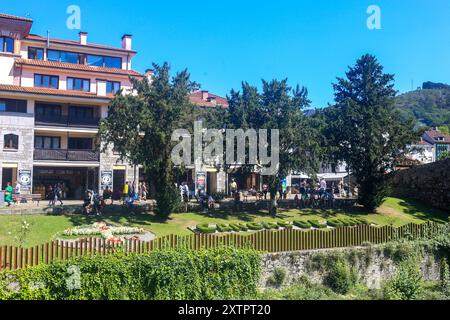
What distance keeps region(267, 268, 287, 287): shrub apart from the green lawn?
7553 mm

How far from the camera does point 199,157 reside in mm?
27719

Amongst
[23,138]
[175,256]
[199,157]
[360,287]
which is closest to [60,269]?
[175,256]

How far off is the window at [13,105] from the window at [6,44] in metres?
5.51

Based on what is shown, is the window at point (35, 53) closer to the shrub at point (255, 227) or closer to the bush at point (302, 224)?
the shrub at point (255, 227)

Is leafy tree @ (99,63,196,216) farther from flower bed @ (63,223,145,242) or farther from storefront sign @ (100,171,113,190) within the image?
storefront sign @ (100,171,113,190)

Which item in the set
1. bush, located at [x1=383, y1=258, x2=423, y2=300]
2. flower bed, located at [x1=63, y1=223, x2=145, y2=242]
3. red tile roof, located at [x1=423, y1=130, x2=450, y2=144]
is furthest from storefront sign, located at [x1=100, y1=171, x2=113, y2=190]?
red tile roof, located at [x1=423, y1=130, x2=450, y2=144]

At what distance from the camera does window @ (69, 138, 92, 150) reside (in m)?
38.7

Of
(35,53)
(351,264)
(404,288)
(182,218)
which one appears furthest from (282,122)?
(35,53)

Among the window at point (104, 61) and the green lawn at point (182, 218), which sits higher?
the window at point (104, 61)

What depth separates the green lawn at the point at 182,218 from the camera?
2098cm

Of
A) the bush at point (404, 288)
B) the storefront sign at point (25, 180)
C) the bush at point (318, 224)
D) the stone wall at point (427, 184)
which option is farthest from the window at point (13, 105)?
the stone wall at point (427, 184)

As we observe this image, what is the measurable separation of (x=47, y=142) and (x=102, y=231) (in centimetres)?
1974

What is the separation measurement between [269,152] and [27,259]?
60.7 ft

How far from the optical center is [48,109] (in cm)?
3716
